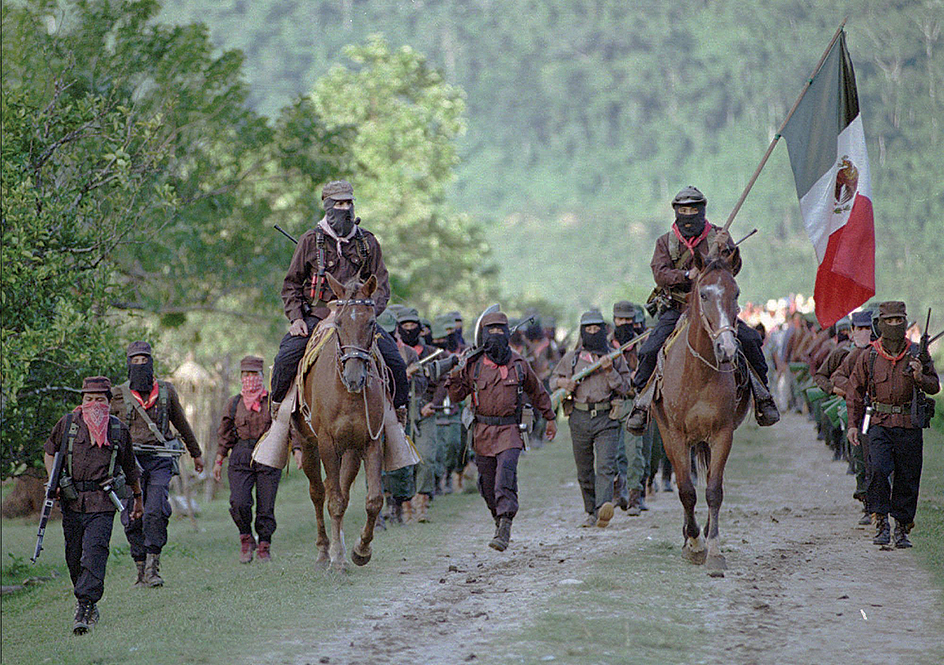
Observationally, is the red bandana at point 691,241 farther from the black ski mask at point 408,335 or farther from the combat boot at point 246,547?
the black ski mask at point 408,335

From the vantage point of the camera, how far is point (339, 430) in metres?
11.6

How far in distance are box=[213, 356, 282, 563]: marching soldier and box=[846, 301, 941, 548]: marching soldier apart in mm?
6146

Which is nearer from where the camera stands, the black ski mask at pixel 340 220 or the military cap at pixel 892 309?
the black ski mask at pixel 340 220

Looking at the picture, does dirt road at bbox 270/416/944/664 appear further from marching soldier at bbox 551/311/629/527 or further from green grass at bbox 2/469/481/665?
marching soldier at bbox 551/311/629/527

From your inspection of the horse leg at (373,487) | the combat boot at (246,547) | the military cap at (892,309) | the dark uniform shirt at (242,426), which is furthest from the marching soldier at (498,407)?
the military cap at (892,309)

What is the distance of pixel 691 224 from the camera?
1210 cm

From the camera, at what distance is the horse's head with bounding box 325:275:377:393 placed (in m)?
11.3

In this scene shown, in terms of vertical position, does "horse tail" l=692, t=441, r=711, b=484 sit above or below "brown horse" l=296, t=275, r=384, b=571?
below

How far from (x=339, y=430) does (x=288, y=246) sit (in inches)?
591

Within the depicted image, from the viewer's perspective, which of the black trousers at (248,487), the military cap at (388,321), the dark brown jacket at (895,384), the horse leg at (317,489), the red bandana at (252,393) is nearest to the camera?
the horse leg at (317,489)

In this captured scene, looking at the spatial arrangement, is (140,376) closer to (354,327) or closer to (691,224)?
(354,327)

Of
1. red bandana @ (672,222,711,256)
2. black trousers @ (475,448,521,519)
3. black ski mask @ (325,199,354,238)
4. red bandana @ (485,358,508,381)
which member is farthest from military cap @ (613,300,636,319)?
black ski mask @ (325,199,354,238)

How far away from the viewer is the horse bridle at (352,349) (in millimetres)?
11289

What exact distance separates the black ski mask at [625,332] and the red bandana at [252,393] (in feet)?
16.1
